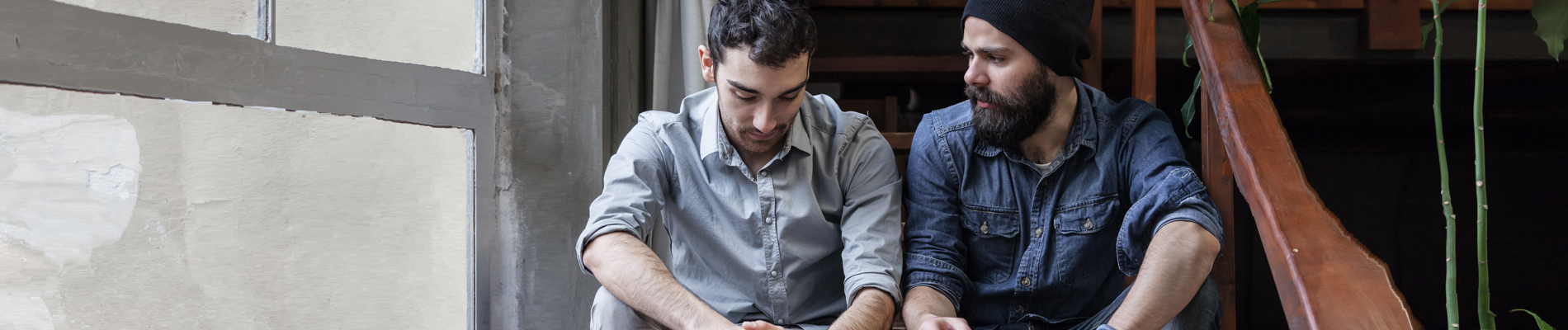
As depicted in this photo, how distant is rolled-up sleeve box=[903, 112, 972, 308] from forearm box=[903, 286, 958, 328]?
1cm

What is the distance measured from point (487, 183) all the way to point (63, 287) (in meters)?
0.71

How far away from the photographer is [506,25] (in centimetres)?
171

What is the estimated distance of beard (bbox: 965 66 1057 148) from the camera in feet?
5.14

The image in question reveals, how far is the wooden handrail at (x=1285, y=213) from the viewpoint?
0.88m

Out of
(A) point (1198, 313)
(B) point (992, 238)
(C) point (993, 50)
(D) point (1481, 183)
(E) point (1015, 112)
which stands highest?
(C) point (993, 50)

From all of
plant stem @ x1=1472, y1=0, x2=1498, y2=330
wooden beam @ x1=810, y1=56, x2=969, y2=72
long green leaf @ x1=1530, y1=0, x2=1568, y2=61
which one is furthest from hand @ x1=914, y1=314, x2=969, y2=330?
wooden beam @ x1=810, y1=56, x2=969, y2=72

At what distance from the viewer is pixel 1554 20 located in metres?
0.89

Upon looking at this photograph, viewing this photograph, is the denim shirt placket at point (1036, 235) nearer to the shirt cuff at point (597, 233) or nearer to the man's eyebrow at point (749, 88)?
the man's eyebrow at point (749, 88)

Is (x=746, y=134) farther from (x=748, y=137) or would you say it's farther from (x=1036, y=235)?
(x=1036, y=235)

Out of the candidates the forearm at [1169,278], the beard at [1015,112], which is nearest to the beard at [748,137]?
the beard at [1015,112]

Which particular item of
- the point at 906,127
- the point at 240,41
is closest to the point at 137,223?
the point at 240,41

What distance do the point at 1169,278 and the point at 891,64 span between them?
1491 millimetres

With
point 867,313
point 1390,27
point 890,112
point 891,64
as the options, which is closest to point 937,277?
point 867,313

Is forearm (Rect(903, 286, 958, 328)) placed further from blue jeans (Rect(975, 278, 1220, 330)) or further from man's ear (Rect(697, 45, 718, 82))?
man's ear (Rect(697, 45, 718, 82))
